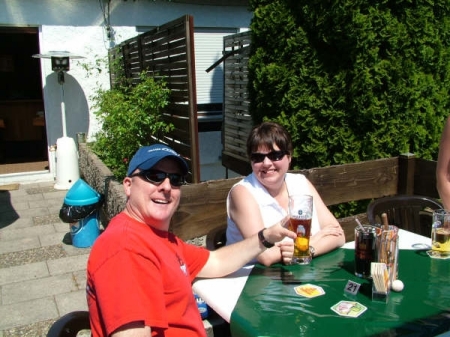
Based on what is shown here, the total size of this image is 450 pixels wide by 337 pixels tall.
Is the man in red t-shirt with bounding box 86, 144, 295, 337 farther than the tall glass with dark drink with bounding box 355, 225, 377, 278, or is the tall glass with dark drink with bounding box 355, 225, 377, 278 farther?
the tall glass with dark drink with bounding box 355, 225, 377, 278

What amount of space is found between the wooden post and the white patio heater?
5.21 meters

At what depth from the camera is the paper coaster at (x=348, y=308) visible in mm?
1753

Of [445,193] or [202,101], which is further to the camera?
[202,101]

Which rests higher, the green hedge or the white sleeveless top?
the green hedge

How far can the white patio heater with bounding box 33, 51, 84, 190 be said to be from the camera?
7.12 meters

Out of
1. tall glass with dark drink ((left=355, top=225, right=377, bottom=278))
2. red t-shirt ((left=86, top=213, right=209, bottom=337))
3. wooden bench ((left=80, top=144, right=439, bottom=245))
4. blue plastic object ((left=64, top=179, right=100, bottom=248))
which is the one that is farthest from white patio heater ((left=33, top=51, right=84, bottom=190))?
tall glass with dark drink ((left=355, top=225, right=377, bottom=278))

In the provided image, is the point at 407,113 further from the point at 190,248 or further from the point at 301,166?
the point at 190,248

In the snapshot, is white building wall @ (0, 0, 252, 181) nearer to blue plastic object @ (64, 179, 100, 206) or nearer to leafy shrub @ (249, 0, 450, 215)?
blue plastic object @ (64, 179, 100, 206)

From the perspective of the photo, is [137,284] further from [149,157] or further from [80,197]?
[80,197]

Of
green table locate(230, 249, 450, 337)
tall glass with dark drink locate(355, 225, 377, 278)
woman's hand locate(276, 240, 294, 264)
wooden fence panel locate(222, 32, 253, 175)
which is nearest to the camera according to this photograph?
green table locate(230, 249, 450, 337)

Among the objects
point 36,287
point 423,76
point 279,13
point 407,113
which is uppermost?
point 279,13

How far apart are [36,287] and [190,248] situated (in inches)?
96.0

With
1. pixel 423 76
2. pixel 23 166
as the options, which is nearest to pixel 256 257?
pixel 423 76

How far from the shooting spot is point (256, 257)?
2217mm
